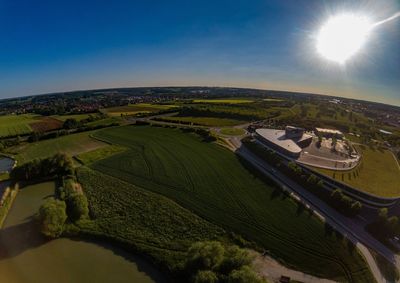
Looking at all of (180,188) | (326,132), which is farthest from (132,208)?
(326,132)

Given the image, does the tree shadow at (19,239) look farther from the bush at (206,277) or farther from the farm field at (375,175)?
the farm field at (375,175)

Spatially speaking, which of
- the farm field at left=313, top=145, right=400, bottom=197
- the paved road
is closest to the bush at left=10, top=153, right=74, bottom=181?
the paved road

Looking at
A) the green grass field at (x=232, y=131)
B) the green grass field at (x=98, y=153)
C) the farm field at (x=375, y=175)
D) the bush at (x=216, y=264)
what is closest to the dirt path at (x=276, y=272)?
the bush at (x=216, y=264)

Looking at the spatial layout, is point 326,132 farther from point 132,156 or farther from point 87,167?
point 87,167

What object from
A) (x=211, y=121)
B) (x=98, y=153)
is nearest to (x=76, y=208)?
(x=98, y=153)

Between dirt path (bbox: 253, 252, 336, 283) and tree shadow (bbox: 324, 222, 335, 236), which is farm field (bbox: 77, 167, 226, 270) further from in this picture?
tree shadow (bbox: 324, 222, 335, 236)
